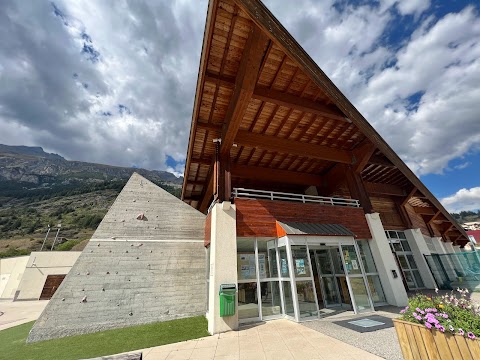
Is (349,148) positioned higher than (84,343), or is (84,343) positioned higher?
(349,148)

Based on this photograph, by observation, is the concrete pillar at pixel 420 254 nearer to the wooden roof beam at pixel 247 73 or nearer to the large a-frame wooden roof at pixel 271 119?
the large a-frame wooden roof at pixel 271 119

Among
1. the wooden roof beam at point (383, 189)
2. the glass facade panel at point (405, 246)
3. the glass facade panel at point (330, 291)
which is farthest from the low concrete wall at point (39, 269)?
the glass facade panel at point (405, 246)

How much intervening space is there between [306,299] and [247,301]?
213cm

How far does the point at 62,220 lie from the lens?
61.7 meters

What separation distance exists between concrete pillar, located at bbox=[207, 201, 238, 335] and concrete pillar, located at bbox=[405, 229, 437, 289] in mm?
13120

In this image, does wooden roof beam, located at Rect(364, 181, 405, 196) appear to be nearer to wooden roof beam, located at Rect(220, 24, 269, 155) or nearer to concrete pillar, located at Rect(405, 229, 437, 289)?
concrete pillar, located at Rect(405, 229, 437, 289)

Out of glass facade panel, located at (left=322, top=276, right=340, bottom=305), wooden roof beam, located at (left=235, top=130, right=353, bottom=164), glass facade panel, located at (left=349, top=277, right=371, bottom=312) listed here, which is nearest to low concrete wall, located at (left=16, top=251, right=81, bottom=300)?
wooden roof beam, located at (left=235, top=130, right=353, bottom=164)

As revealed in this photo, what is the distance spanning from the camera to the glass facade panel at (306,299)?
23.9 ft

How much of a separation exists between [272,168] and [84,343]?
37.0 feet

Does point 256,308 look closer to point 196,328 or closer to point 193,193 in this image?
point 196,328

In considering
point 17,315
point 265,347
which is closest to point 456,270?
point 265,347

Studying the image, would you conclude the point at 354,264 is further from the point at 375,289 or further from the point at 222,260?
the point at 222,260

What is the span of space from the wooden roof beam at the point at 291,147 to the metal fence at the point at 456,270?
9.40 m

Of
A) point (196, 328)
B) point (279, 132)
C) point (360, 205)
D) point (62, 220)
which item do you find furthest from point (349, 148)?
point (62, 220)
